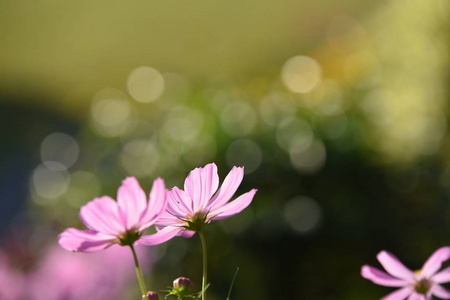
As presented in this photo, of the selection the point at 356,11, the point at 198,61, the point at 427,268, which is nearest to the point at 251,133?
the point at 427,268

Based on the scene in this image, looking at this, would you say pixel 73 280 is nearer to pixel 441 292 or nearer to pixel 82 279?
pixel 82 279

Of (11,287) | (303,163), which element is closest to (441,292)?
(11,287)

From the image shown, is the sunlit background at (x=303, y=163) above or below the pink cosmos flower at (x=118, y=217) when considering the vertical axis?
above

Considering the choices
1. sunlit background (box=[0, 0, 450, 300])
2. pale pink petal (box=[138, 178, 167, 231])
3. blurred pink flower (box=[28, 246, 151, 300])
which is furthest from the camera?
sunlit background (box=[0, 0, 450, 300])

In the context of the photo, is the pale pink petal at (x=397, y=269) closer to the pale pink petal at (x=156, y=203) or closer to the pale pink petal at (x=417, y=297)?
the pale pink petal at (x=417, y=297)

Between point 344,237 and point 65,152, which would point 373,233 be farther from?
point 65,152

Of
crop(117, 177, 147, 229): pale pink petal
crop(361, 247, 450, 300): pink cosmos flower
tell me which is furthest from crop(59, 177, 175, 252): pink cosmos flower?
crop(361, 247, 450, 300): pink cosmos flower

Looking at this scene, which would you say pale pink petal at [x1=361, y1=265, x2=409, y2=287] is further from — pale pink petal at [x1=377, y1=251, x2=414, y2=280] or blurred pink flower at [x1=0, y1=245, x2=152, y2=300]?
blurred pink flower at [x1=0, y1=245, x2=152, y2=300]

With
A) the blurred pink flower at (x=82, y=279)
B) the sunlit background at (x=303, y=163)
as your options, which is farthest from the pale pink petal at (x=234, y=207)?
the sunlit background at (x=303, y=163)
